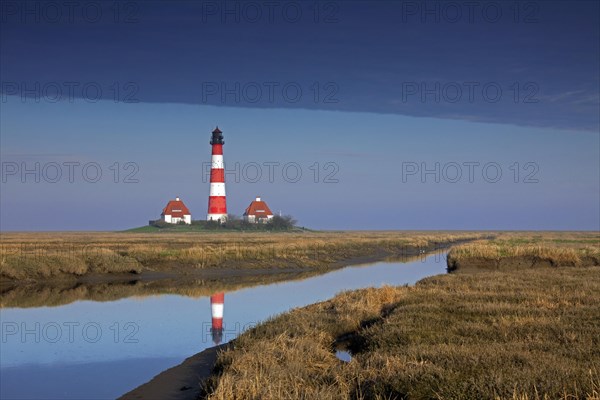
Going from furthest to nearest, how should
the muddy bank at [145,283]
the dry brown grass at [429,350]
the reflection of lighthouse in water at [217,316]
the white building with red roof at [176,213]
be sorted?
the white building with red roof at [176,213]
the muddy bank at [145,283]
the reflection of lighthouse in water at [217,316]
the dry brown grass at [429,350]

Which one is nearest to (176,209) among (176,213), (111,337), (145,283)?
(176,213)

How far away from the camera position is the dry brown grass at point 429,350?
367 inches

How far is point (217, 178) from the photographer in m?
95.6

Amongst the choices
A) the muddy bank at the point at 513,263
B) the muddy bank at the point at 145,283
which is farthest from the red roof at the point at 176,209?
the muddy bank at the point at 513,263

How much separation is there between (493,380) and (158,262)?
3458 cm

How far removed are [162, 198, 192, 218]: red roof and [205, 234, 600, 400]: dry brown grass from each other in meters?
103

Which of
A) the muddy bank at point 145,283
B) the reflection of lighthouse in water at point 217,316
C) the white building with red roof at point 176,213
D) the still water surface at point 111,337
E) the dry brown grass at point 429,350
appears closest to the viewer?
the dry brown grass at point 429,350

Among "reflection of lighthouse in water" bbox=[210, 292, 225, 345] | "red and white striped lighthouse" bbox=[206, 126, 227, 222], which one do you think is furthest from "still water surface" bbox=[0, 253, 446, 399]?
"red and white striped lighthouse" bbox=[206, 126, 227, 222]

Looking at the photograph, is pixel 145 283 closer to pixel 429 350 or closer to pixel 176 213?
pixel 429 350

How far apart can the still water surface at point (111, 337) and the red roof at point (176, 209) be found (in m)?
89.6

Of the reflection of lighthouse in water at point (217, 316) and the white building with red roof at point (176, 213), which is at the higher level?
the white building with red roof at point (176, 213)

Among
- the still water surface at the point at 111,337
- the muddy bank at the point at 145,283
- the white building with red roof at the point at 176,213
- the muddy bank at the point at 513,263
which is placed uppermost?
the white building with red roof at the point at 176,213

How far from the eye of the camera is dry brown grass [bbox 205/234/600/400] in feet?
30.6

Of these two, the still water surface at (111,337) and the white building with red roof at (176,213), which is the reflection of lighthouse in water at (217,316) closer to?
the still water surface at (111,337)
